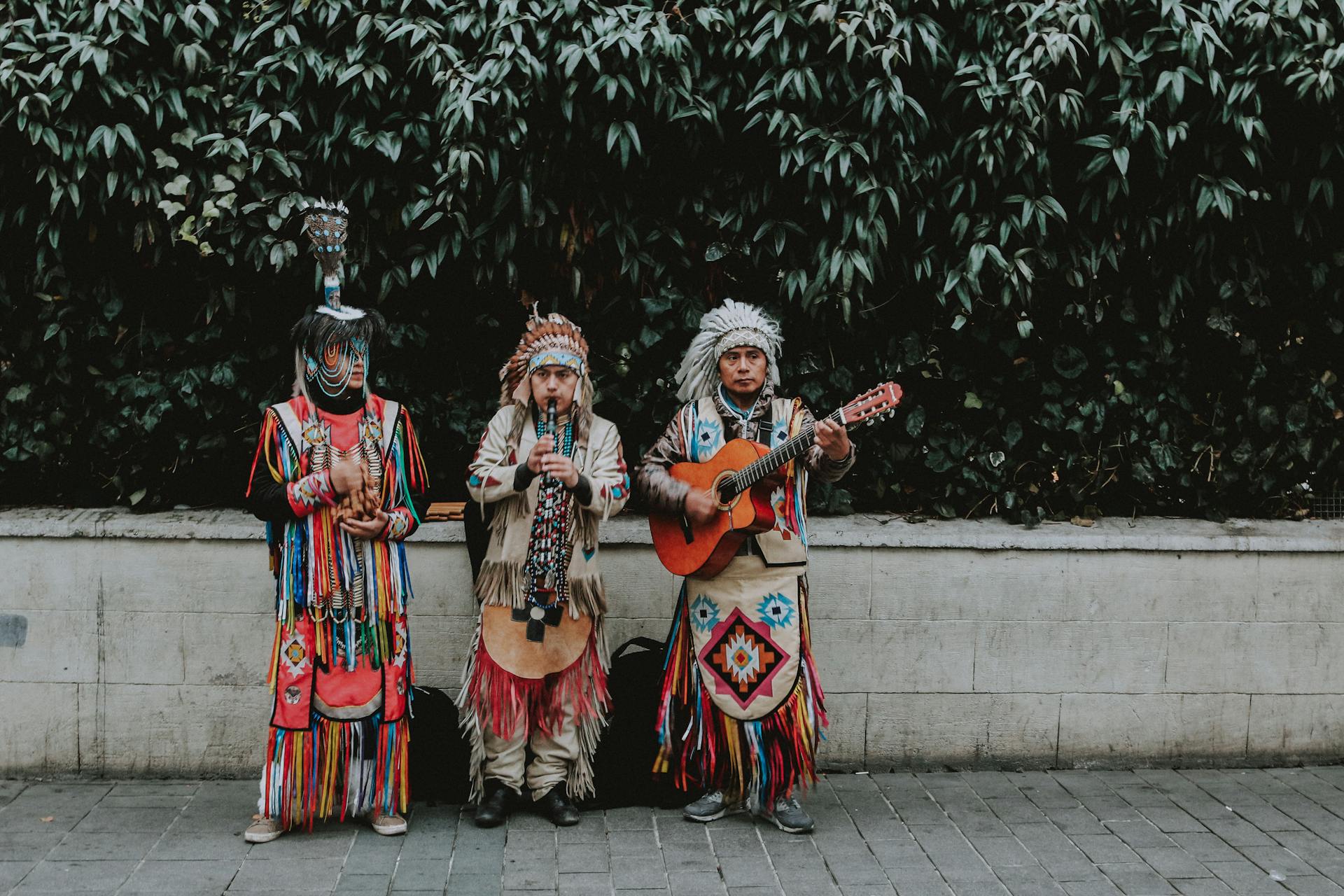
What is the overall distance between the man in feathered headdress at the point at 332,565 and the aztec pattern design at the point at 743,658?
118 cm

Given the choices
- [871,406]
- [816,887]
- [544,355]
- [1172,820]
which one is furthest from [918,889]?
[544,355]

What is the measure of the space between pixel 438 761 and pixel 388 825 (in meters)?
0.36

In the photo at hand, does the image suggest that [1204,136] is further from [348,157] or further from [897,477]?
[348,157]

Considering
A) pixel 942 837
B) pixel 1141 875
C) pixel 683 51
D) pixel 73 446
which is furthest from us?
pixel 73 446

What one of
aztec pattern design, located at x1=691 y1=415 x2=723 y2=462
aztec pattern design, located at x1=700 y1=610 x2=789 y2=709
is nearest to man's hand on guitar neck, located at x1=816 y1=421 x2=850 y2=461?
aztec pattern design, located at x1=691 y1=415 x2=723 y2=462

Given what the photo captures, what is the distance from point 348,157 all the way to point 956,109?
101 inches

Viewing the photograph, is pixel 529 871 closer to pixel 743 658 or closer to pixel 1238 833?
pixel 743 658

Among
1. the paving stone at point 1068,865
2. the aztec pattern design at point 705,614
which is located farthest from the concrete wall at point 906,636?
the paving stone at point 1068,865

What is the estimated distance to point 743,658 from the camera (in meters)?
4.59

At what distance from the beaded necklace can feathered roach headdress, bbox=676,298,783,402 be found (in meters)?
0.54

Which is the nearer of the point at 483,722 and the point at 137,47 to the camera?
the point at 483,722

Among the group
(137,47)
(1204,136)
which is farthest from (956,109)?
(137,47)

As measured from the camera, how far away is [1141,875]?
4.29m

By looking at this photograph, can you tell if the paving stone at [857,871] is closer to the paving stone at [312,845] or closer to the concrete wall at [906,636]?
the concrete wall at [906,636]
